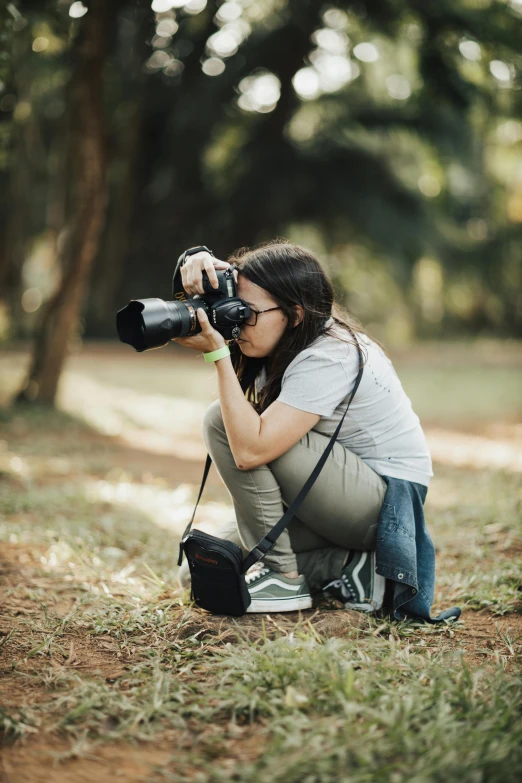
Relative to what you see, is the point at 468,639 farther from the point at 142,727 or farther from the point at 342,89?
the point at 342,89

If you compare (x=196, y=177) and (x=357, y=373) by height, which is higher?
(x=196, y=177)

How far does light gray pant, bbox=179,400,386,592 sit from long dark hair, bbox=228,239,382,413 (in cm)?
28

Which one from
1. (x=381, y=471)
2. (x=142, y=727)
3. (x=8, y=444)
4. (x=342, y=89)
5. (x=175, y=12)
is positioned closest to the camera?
(x=142, y=727)

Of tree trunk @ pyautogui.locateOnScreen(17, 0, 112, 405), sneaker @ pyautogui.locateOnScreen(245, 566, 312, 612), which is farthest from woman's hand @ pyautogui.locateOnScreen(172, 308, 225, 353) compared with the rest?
tree trunk @ pyautogui.locateOnScreen(17, 0, 112, 405)

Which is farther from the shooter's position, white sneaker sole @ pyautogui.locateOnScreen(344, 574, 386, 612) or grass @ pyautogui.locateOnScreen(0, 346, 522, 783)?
white sneaker sole @ pyautogui.locateOnScreen(344, 574, 386, 612)

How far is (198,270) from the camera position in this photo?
2.50m

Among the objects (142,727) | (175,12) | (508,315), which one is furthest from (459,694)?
(508,315)

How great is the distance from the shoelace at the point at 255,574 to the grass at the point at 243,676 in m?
0.13

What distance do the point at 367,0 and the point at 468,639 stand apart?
329 inches

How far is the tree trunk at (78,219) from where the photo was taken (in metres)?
7.13

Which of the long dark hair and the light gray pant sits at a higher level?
the long dark hair

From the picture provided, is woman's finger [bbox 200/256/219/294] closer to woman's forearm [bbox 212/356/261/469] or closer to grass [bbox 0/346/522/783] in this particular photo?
woman's forearm [bbox 212/356/261/469]

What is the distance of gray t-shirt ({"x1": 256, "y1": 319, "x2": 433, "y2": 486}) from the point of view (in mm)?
2416

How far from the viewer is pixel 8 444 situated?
6.21 meters
